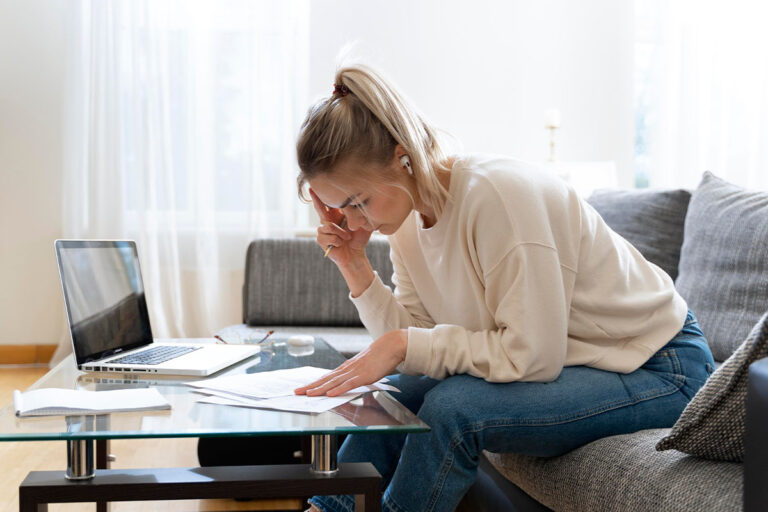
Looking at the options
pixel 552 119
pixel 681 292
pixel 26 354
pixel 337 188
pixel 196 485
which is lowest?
pixel 26 354

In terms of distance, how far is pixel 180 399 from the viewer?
1.11 m

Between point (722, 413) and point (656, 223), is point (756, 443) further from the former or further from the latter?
point (656, 223)

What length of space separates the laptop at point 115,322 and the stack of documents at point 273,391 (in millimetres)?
131

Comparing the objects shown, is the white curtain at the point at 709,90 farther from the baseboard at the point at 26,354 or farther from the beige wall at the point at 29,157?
the baseboard at the point at 26,354

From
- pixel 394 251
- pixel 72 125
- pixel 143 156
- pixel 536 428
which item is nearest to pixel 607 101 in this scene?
pixel 143 156

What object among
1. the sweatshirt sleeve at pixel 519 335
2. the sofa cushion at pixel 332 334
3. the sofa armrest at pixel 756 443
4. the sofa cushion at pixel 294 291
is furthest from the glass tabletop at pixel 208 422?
the sofa cushion at pixel 294 291

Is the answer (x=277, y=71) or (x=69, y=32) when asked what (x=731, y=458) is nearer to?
(x=277, y=71)

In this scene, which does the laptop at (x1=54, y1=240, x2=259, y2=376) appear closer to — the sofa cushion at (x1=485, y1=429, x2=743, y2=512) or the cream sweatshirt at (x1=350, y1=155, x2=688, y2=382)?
the cream sweatshirt at (x1=350, y1=155, x2=688, y2=382)

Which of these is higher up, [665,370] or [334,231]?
[334,231]

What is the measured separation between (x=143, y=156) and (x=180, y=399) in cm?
294

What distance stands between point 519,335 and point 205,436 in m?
0.48

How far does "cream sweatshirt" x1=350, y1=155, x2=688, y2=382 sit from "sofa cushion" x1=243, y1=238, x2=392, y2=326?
1384 mm

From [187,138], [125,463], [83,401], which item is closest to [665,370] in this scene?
[83,401]

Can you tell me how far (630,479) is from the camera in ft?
3.49
